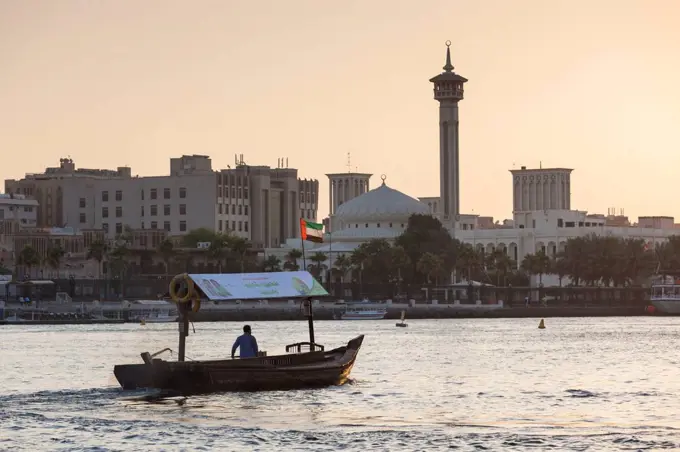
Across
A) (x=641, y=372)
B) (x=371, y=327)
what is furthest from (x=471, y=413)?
(x=371, y=327)

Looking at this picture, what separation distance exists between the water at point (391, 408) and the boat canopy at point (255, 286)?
3935 mm

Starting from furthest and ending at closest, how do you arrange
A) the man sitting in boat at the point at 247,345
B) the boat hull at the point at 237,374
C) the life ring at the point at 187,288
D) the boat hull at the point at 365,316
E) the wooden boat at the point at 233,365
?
the boat hull at the point at 365,316, the man sitting in boat at the point at 247,345, the boat hull at the point at 237,374, the wooden boat at the point at 233,365, the life ring at the point at 187,288

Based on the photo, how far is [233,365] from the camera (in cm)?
6506

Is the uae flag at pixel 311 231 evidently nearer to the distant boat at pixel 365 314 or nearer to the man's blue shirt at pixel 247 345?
the man's blue shirt at pixel 247 345

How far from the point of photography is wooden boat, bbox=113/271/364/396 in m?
63.2

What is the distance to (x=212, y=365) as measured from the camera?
64250 millimetres

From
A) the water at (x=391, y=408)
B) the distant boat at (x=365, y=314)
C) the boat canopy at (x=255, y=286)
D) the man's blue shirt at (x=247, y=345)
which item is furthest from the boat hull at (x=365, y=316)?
the man's blue shirt at (x=247, y=345)

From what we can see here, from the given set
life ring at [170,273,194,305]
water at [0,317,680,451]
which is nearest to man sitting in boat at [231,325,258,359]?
water at [0,317,680,451]

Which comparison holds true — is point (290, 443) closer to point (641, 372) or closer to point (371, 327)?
point (641, 372)

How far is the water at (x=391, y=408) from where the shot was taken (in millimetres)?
52719

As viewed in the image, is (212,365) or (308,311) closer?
(212,365)

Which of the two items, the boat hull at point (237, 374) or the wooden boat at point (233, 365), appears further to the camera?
the boat hull at point (237, 374)

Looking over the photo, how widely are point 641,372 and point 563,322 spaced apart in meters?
102

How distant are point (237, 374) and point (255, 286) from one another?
12.3ft
